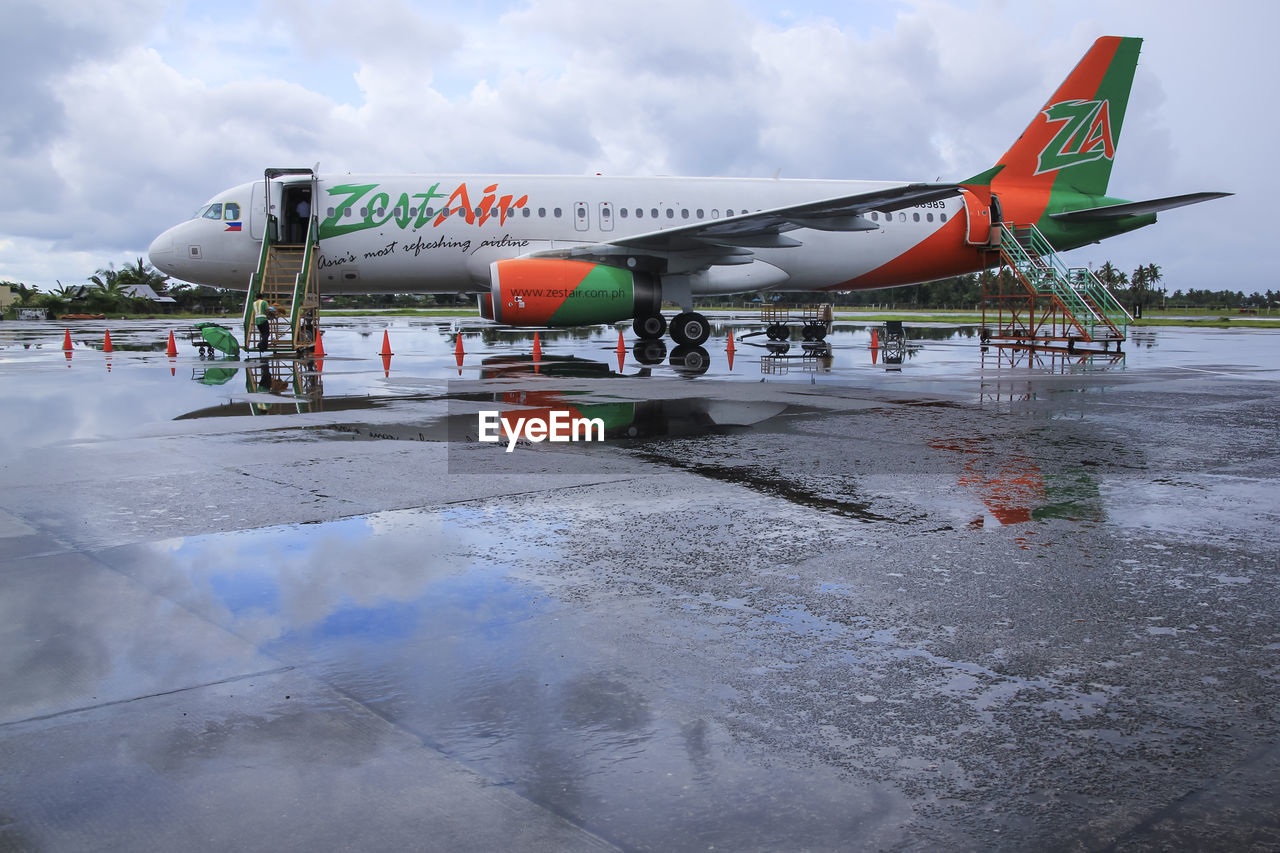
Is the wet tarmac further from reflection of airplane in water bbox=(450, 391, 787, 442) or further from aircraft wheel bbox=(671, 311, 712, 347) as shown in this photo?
aircraft wheel bbox=(671, 311, 712, 347)

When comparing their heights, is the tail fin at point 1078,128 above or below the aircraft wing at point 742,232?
above

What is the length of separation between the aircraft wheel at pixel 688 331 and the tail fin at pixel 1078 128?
818 centimetres

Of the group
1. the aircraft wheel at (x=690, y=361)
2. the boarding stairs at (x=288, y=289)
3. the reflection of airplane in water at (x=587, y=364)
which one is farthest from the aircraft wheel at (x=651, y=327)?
the boarding stairs at (x=288, y=289)

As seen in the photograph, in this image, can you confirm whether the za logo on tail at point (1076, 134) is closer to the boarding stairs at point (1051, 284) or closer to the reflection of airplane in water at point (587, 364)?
the boarding stairs at point (1051, 284)

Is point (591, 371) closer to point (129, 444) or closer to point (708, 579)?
point (129, 444)

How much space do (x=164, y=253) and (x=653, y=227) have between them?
1023 centimetres

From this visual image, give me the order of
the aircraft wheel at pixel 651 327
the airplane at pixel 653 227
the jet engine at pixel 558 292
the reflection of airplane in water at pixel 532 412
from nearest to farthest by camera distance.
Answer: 1. the reflection of airplane in water at pixel 532 412
2. the jet engine at pixel 558 292
3. the airplane at pixel 653 227
4. the aircraft wheel at pixel 651 327

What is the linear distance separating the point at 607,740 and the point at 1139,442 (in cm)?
731

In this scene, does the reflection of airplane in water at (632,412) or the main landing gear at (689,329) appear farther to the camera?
the main landing gear at (689,329)

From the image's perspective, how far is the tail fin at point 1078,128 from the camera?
73.6 feet

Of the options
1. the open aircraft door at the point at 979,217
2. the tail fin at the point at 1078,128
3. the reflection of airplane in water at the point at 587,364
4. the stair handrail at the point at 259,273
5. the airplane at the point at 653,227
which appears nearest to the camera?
the reflection of airplane in water at the point at 587,364

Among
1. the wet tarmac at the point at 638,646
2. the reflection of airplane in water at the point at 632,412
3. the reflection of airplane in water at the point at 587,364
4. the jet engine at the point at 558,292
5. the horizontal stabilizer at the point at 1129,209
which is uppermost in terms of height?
the horizontal stabilizer at the point at 1129,209

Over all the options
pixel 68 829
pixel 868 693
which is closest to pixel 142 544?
pixel 68 829

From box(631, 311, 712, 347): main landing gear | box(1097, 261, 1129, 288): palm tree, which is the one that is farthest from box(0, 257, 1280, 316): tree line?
box(631, 311, 712, 347): main landing gear
